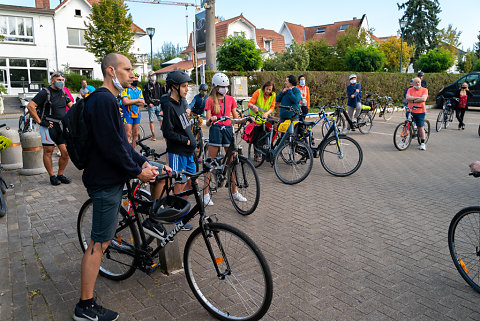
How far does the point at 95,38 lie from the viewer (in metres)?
32.8

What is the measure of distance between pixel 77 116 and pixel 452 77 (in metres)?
32.4

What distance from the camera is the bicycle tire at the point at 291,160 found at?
7.11 metres

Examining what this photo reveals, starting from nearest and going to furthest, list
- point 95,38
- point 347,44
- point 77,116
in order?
1. point 77,116
2. point 95,38
3. point 347,44

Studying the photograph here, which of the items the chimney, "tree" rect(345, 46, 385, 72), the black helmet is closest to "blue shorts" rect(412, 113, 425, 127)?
the black helmet

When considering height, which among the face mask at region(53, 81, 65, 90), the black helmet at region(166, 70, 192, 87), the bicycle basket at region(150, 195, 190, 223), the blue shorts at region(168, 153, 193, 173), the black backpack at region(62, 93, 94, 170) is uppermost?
the face mask at region(53, 81, 65, 90)

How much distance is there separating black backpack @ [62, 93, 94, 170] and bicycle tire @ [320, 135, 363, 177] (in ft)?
18.5

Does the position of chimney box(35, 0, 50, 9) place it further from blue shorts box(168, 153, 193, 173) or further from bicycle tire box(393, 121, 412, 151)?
blue shorts box(168, 153, 193, 173)

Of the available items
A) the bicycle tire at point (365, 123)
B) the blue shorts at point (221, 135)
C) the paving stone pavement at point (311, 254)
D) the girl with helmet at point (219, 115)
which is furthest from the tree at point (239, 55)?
the blue shorts at point (221, 135)

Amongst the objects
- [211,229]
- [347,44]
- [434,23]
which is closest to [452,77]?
[347,44]

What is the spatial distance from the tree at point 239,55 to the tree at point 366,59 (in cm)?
949

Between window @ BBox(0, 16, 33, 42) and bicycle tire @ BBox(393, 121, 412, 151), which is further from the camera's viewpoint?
window @ BBox(0, 16, 33, 42)

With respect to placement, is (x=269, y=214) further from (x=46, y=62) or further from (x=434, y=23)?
(x=434, y=23)

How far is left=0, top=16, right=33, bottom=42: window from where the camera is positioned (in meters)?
35.0

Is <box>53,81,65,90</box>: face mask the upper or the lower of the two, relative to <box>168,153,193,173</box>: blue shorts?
upper
